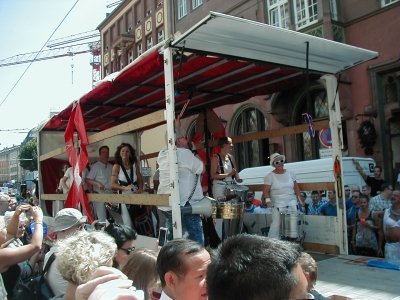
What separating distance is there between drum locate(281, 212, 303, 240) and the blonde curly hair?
3.26m

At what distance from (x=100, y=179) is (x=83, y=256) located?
517cm

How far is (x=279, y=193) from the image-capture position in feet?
19.0

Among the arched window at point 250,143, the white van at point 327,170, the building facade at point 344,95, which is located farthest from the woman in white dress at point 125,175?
the arched window at point 250,143

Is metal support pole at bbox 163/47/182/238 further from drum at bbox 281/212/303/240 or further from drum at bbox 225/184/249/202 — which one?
drum at bbox 281/212/303/240

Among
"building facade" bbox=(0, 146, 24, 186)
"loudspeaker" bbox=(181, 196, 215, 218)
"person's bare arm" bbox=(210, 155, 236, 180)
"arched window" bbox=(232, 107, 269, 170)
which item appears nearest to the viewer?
"loudspeaker" bbox=(181, 196, 215, 218)

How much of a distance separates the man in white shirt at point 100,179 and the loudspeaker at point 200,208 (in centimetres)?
281

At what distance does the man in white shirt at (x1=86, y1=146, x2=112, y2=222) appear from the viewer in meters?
7.23

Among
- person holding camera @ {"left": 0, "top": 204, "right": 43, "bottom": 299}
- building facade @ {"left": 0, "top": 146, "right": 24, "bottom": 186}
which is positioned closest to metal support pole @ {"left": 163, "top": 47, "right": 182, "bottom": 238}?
person holding camera @ {"left": 0, "top": 204, "right": 43, "bottom": 299}

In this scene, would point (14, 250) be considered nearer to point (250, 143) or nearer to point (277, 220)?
point (277, 220)

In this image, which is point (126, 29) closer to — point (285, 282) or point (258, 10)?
point (258, 10)

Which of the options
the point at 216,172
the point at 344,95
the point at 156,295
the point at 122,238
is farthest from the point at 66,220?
the point at 344,95

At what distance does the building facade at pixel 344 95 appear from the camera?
12.8 m

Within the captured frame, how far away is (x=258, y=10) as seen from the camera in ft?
55.7

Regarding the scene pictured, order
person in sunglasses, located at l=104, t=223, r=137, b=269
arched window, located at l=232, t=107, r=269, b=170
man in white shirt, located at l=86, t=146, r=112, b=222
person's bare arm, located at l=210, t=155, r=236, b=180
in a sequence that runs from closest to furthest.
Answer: person in sunglasses, located at l=104, t=223, r=137, b=269 → person's bare arm, located at l=210, t=155, r=236, b=180 → man in white shirt, located at l=86, t=146, r=112, b=222 → arched window, located at l=232, t=107, r=269, b=170
